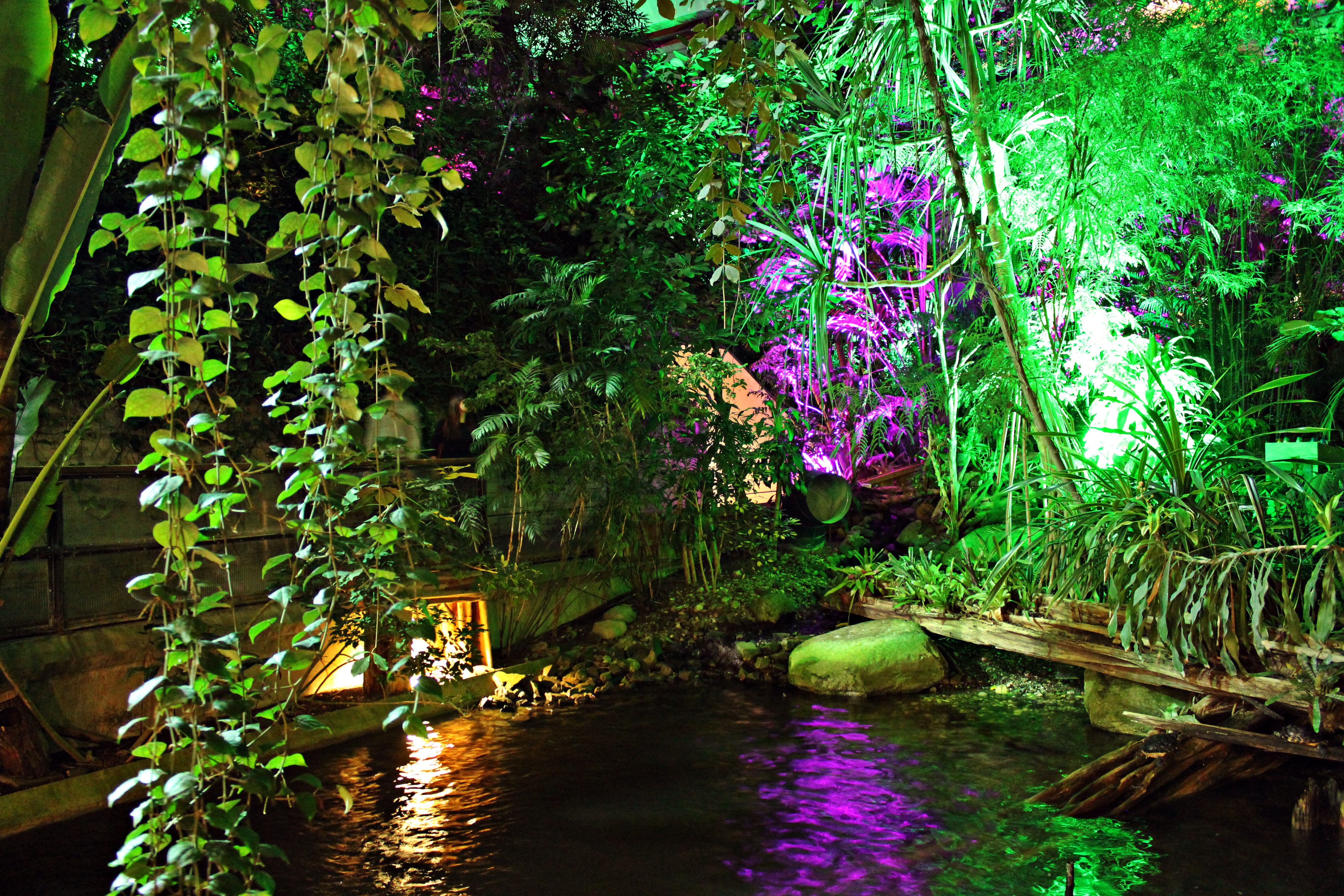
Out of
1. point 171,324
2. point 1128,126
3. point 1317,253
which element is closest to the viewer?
point 171,324

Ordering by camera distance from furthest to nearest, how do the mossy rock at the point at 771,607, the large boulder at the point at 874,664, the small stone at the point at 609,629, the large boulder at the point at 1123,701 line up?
1. the mossy rock at the point at 771,607
2. the small stone at the point at 609,629
3. the large boulder at the point at 874,664
4. the large boulder at the point at 1123,701

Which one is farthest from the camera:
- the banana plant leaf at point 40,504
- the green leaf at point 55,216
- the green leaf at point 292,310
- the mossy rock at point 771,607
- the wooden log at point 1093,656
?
the mossy rock at point 771,607

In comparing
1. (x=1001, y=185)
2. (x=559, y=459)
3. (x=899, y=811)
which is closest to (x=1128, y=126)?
(x=1001, y=185)

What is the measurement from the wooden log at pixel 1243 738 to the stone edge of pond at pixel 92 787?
2834mm

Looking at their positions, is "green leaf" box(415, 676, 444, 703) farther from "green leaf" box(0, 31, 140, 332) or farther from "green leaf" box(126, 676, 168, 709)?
"green leaf" box(0, 31, 140, 332)

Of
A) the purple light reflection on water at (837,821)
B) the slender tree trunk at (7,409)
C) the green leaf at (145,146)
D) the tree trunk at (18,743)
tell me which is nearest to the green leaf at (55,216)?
the slender tree trunk at (7,409)

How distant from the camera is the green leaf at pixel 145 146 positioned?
101cm

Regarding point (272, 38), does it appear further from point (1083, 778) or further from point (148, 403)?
point (1083, 778)

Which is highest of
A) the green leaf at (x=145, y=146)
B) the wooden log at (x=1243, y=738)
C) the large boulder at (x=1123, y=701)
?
the green leaf at (x=145, y=146)

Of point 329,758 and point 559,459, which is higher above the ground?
point 559,459

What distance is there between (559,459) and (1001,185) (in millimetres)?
3354

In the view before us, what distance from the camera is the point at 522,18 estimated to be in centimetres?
726

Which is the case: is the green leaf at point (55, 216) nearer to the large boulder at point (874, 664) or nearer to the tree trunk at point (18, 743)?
the tree trunk at point (18, 743)

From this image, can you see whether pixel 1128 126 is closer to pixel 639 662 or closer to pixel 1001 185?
pixel 1001 185
